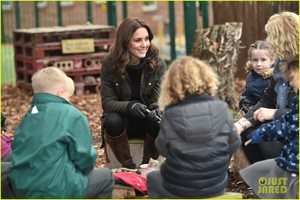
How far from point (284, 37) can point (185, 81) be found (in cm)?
99

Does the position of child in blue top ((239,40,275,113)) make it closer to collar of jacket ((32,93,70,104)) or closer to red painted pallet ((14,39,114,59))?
collar of jacket ((32,93,70,104))

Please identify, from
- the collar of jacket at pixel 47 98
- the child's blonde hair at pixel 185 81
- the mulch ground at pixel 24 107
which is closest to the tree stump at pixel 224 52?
the mulch ground at pixel 24 107

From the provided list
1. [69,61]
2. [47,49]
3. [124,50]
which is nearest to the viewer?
[124,50]

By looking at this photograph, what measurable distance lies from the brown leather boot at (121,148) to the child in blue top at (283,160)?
145 centimetres

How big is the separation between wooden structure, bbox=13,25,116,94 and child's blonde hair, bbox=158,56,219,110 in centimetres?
672

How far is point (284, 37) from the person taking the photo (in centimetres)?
486

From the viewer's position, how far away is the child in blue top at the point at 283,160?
431 centimetres

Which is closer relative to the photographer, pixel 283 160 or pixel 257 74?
pixel 283 160

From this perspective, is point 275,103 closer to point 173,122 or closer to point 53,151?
point 173,122

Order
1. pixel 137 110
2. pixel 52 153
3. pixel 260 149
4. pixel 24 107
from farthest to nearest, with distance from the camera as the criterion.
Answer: pixel 24 107 < pixel 137 110 < pixel 260 149 < pixel 52 153

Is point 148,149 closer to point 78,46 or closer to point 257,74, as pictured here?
point 257,74

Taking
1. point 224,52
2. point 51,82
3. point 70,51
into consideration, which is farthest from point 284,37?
point 70,51

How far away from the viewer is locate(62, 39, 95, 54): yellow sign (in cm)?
1094

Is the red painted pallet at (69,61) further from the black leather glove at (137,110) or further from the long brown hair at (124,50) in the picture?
the black leather glove at (137,110)
